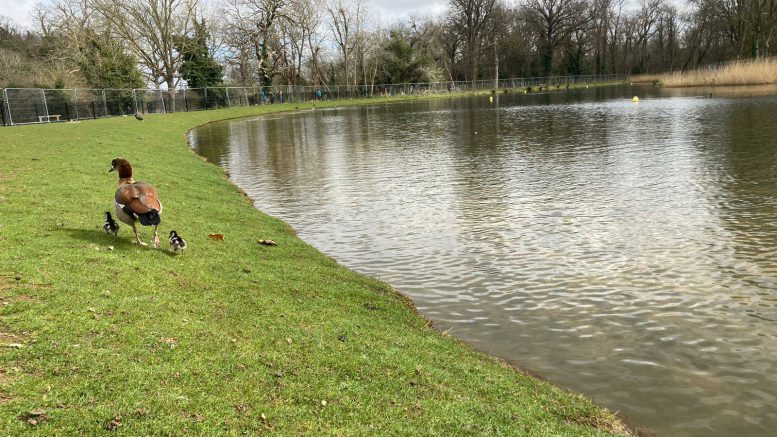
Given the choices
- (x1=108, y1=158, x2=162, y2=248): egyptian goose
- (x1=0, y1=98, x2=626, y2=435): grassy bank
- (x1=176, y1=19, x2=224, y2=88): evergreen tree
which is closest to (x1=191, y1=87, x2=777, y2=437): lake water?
(x1=0, y1=98, x2=626, y2=435): grassy bank

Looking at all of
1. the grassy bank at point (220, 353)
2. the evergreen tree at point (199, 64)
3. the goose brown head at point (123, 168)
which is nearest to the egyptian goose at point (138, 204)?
the grassy bank at point (220, 353)

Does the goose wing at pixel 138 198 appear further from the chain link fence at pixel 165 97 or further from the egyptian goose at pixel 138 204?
the chain link fence at pixel 165 97

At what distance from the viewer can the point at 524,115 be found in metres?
48.5

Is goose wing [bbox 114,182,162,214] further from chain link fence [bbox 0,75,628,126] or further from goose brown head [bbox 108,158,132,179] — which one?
chain link fence [bbox 0,75,628,126]

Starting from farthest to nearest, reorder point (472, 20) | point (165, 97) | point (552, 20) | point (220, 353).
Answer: point (552, 20)
point (472, 20)
point (165, 97)
point (220, 353)

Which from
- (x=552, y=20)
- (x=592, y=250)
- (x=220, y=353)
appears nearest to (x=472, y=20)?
(x=552, y=20)

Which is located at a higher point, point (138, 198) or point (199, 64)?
point (199, 64)

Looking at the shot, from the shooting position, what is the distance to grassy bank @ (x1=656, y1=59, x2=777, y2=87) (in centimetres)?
6288

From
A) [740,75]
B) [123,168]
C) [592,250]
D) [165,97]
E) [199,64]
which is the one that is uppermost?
[199,64]

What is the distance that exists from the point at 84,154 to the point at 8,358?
16.6 meters

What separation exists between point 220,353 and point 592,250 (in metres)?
8.72

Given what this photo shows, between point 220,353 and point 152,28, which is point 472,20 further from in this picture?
point 220,353

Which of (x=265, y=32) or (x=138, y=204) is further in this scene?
(x=265, y=32)

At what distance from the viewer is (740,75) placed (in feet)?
219
